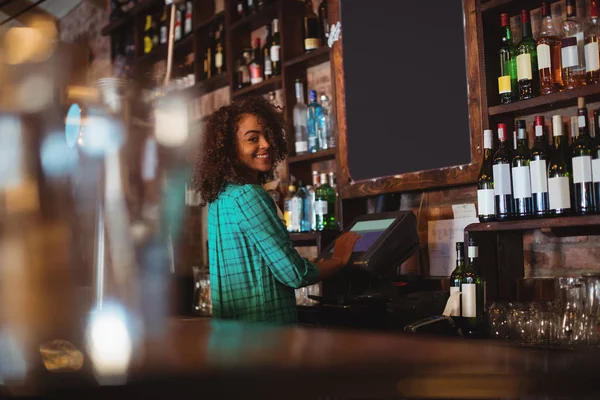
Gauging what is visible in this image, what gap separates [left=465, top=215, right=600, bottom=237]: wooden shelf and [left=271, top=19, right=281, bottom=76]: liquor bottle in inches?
66.6

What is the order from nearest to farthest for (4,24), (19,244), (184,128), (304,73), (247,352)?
(247,352) < (4,24) < (19,244) < (304,73) < (184,128)

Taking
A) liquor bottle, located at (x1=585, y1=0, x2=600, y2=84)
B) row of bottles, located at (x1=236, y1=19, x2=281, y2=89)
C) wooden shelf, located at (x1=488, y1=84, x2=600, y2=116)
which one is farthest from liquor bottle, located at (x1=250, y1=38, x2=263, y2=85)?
liquor bottle, located at (x1=585, y1=0, x2=600, y2=84)

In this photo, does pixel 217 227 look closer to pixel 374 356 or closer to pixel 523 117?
pixel 523 117

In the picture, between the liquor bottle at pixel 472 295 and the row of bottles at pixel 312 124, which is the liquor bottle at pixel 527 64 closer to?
the liquor bottle at pixel 472 295

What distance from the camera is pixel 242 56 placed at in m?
3.82

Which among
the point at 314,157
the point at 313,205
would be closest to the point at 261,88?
the point at 314,157

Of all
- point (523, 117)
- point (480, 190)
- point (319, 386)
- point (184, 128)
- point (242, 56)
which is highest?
point (242, 56)

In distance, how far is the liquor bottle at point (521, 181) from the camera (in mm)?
2051

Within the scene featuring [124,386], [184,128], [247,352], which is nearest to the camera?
[124,386]

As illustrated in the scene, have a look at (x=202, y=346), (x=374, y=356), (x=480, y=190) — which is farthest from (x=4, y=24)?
(x=480, y=190)

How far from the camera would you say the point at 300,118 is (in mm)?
3357

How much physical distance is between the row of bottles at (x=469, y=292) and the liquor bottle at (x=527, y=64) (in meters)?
0.57

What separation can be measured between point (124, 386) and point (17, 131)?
261cm

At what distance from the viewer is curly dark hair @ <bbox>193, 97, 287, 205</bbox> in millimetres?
2090
